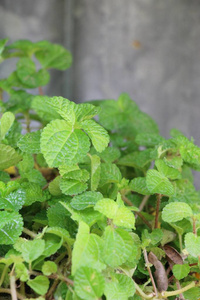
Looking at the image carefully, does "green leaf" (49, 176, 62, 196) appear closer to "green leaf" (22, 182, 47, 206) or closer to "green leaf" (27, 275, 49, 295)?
"green leaf" (22, 182, 47, 206)

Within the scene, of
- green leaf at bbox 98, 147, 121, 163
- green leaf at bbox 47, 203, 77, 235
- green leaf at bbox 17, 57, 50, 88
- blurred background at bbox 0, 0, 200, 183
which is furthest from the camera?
blurred background at bbox 0, 0, 200, 183

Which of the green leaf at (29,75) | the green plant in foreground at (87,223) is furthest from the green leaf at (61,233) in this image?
the green leaf at (29,75)

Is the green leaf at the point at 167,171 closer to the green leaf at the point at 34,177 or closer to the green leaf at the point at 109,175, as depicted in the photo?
the green leaf at the point at 109,175

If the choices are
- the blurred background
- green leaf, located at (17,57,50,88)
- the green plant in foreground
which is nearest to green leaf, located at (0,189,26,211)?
the green plant in foreground

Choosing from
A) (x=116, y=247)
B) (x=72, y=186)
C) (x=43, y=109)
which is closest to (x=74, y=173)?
(x=72, y=186)

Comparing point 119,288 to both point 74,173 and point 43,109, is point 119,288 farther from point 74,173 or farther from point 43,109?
point 43,109

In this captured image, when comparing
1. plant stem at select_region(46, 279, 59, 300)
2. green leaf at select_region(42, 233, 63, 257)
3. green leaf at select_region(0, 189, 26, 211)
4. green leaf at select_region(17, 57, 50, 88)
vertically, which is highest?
green leaf at select_region(17, 57, 50, 88)

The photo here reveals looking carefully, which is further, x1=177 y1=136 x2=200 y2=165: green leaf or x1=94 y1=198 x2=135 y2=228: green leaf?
x1=177 y1=136 x2=200 y2=165: green leaf

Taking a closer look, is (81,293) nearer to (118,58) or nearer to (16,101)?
(16,101)
